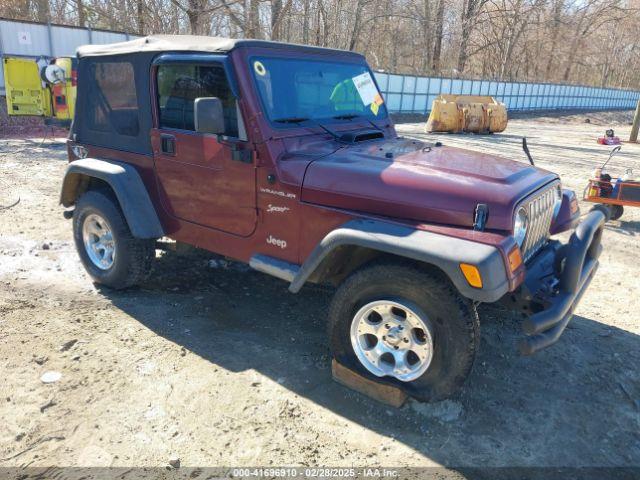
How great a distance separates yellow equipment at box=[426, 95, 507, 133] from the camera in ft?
59.1

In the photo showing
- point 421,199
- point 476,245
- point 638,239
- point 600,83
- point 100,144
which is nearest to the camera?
point 476,245

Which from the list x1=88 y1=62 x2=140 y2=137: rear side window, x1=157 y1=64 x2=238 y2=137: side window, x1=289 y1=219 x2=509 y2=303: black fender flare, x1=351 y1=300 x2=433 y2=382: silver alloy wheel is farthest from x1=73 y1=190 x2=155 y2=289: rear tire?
x1=351 y1=300 x2=433 y2=382: silver alloy wheel

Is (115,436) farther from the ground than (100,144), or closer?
closer

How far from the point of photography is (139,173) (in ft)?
13.9

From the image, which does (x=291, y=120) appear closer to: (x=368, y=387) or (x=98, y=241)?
(x=368, y=387)

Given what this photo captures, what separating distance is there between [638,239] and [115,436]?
256 inches

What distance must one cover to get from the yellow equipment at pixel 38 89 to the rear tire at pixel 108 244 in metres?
10.5

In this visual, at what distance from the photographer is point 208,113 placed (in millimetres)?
3234

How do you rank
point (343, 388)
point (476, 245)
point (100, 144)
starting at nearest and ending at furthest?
point (476, 245) → point (343, 388) → point (100, 144)

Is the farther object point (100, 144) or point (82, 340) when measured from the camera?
point (100, 144)

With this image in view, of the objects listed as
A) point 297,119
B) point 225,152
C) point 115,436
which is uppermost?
point 297,119

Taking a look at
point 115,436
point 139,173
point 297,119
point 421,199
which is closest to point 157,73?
point 139,173

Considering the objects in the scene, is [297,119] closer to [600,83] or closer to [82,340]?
[82,340]

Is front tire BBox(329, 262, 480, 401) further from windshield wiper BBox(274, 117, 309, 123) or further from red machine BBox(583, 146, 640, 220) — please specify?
red machine BBox(583, 146, 640, 220)
